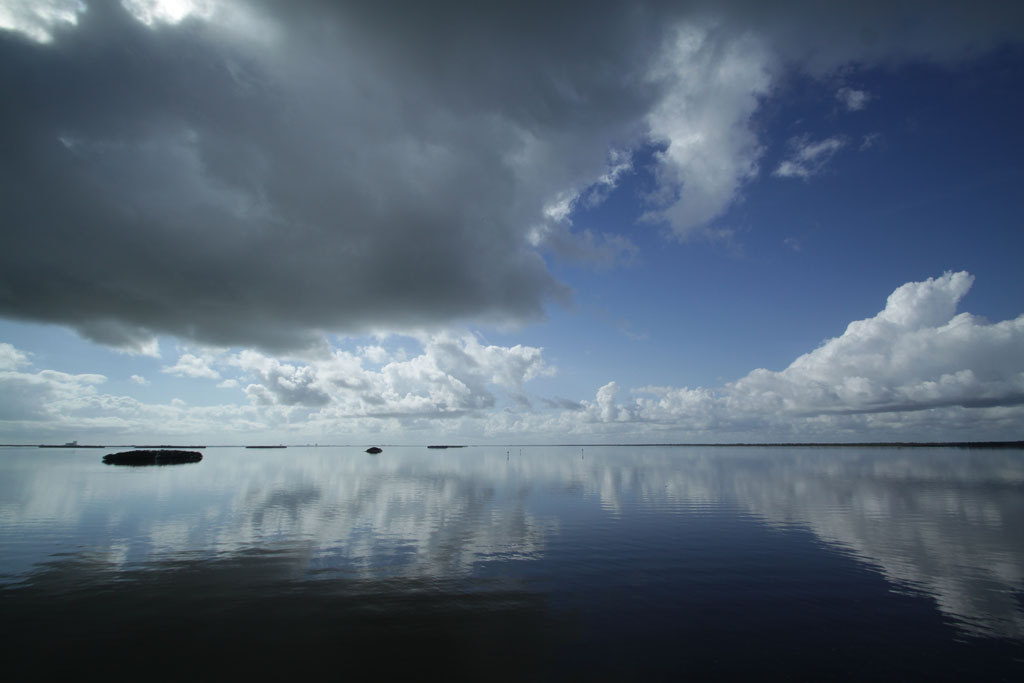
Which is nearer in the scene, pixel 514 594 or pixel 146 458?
pixel 514 594

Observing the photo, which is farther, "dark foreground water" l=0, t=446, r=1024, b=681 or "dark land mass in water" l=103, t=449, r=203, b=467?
"dark land mass in water" l=103, t=449, r=203, b=467

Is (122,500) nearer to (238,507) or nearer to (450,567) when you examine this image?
(238,507)

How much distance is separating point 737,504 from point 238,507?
5773cm

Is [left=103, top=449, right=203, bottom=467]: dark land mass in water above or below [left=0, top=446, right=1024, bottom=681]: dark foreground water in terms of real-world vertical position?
above

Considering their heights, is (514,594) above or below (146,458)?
below

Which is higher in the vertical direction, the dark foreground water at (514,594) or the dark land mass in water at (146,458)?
the dark land mass in water at (146,458)

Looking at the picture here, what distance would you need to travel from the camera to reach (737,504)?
2056 inches

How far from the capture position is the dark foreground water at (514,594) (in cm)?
1558

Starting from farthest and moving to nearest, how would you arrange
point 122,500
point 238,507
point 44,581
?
point 122,500 < point 238,507 < point 44,581

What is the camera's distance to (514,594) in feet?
72.2


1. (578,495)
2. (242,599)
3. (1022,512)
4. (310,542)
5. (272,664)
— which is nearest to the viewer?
(272,664)

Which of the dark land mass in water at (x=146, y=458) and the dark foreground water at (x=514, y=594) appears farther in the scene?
the dark land mass in water at (x=146, y=458)

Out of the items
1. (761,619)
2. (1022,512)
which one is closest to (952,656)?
(761,619)

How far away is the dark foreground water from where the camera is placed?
15578 millimetres
